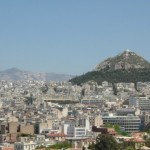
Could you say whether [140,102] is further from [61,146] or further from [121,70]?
[61,146]

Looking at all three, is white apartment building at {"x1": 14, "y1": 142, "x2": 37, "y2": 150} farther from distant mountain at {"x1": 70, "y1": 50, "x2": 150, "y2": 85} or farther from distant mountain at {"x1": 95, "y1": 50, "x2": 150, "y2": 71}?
distant mountain at {"x1": 95, "y1": 50, "x2": 150, "y2": 71}

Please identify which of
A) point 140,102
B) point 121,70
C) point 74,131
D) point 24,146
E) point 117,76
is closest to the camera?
point 24,146

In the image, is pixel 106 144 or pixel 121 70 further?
pixel 121 70

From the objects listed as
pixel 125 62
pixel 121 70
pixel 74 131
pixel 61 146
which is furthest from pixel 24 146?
pixel 125 62

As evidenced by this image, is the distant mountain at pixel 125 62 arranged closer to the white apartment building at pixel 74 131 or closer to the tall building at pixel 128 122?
the tall building at pixel 128 122

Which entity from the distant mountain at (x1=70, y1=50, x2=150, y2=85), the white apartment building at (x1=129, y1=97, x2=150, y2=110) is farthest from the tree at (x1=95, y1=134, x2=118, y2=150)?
the distant mountain at (x1=70, y1=50, x2=150, y2=85)

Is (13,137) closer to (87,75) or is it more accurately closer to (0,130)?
(0,130)

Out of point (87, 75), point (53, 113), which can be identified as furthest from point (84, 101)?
point (87, 75)
